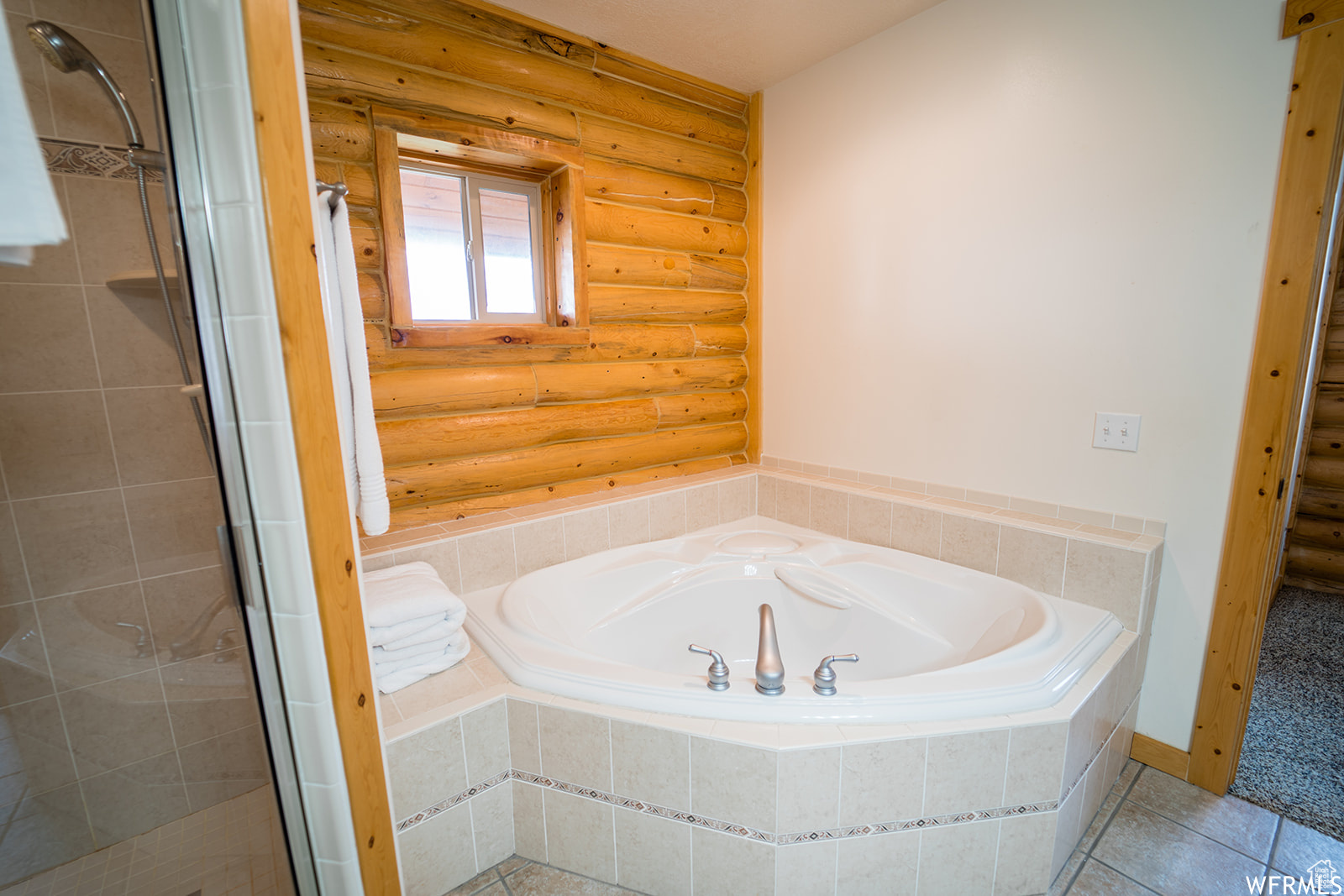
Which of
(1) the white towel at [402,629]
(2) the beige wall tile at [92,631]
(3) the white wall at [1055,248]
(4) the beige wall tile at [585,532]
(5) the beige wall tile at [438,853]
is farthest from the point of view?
(4) the beige wall tile at [585,532]

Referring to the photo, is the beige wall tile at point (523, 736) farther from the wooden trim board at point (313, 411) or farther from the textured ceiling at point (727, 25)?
the textured ceiling at point (727, 25)

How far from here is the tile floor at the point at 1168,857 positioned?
149 centimetres

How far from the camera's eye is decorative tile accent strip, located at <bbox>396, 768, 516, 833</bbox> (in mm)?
1406

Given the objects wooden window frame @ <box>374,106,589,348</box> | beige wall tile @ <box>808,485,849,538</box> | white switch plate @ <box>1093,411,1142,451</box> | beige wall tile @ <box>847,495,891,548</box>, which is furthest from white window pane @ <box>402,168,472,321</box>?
white switch plate @ <box>1093,411,1142,451</box>

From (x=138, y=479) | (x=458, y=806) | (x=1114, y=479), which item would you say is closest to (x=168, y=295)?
(x=138, y=479)

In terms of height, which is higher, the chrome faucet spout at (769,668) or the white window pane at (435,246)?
the white window pane at (435,246)

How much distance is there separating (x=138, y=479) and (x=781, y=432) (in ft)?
7.98

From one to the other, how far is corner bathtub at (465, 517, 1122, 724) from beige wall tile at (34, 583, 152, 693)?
2.63 ft

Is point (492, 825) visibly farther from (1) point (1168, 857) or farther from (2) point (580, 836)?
(1) point (1168, 857)

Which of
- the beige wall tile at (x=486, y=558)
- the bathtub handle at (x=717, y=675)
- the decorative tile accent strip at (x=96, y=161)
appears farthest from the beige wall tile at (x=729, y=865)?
the decorative tile accent strip at (x=96, y=161)

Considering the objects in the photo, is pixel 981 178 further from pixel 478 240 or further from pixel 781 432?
pixel 478 240

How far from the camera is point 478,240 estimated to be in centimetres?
231

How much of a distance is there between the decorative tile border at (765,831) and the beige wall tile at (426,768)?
3 centimetres

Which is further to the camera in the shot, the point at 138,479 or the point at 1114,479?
the point at 1114,479
